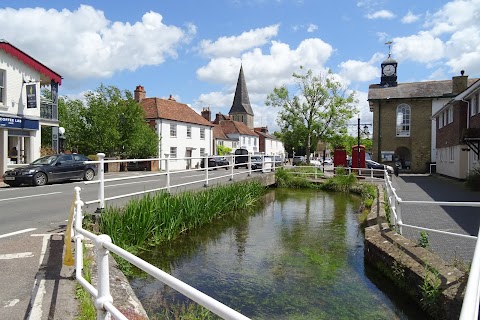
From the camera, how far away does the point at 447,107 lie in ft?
90.2

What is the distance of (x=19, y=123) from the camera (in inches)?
808

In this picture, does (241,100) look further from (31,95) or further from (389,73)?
(31,95)

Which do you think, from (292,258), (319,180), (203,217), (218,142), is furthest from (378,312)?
(218,142)

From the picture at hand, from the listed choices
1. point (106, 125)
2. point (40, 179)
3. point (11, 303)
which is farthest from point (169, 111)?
point (11, 303)

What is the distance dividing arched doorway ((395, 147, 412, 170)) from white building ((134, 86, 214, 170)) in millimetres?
20678

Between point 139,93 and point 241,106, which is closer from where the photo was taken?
point 139,93

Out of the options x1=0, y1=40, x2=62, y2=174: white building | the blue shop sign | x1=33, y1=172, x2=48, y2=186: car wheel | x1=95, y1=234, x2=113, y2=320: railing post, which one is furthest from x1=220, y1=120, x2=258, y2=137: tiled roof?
x1=95, y1=234, x2=113, y2=320: railing post

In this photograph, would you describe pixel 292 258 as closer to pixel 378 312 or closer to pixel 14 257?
pixel 378 312

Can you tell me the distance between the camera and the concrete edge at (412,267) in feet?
15.5

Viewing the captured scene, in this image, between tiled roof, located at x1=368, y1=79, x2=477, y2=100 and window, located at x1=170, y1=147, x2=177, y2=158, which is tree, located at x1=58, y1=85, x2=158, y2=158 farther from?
tiled roof, located at x1=368, y1=79, x2=477, y2=100

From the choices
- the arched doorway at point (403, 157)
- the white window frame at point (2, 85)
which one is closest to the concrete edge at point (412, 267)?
the white window frame at point (2, 85)

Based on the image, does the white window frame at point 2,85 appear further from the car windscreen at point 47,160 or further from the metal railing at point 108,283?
the metal railing at point 108,283

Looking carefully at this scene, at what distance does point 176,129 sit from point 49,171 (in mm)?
27101

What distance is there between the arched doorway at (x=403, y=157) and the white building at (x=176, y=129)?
20.7 m
